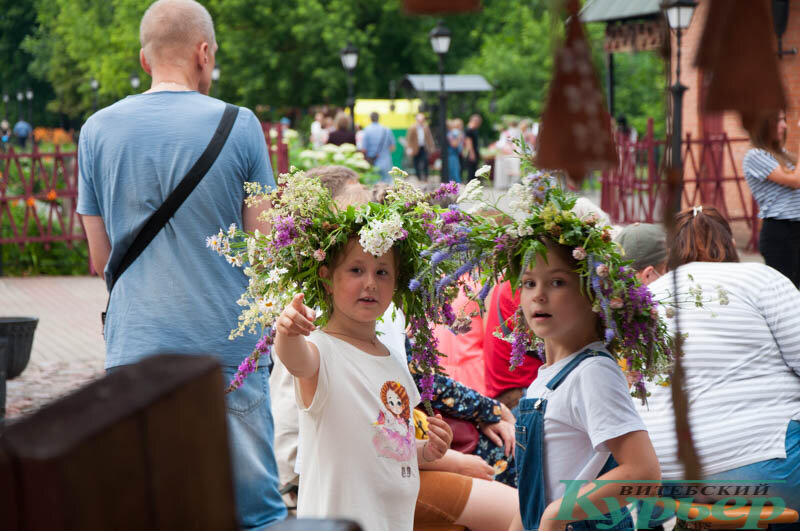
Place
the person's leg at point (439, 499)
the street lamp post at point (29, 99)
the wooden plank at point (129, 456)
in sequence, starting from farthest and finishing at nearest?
the street lamp post at point (29, 99) < the person's leg at point (439, 499) < the wooden plank at point (129, 456)

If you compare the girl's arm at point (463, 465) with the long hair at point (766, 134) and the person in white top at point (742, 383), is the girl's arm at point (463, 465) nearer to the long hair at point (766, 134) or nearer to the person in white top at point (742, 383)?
the person in white top at point (742, 383)

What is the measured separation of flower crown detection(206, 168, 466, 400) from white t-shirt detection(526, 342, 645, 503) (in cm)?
43

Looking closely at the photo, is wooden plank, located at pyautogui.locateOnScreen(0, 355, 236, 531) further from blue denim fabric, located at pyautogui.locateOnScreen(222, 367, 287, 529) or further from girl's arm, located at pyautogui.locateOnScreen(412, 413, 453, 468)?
blue denim fabric, located at pyautogui.locateOnScreen(222, 367, 287, 529)

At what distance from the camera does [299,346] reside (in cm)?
259

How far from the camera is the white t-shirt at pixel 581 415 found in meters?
2.64

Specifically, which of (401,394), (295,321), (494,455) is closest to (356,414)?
(401,394)

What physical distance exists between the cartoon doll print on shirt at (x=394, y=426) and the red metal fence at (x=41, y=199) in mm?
11088

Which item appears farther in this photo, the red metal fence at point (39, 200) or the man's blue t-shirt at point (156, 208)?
the red metal fence at point (39, 200)

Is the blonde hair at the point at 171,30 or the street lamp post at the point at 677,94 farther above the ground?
the blonde hair at the point at 171,30

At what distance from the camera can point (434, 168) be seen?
27703 mm

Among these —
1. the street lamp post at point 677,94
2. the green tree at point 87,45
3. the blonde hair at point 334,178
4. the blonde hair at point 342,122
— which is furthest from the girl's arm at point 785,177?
the green tree at point 87,45

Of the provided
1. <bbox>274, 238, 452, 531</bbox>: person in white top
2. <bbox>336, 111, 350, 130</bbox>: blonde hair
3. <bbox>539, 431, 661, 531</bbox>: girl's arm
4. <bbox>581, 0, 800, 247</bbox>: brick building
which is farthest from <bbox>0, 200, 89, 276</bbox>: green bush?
<bbox>539, 431, 661, 531</bbox>: girl's arm

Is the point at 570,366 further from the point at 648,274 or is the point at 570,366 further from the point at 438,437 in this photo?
the point at 648,274

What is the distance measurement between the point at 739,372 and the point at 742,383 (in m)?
0.04
